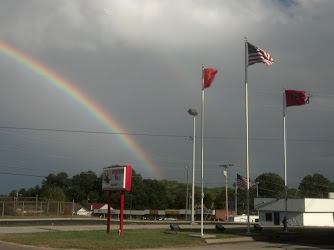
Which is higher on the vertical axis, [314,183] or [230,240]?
[314,183]

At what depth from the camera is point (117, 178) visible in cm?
2558

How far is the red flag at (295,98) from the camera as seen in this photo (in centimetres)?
3394

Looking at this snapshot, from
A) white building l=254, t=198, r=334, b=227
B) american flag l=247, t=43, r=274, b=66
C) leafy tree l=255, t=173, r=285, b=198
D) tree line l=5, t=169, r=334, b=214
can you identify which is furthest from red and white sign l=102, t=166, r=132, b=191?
leafy tree l=255, t=173, r=285, b=198

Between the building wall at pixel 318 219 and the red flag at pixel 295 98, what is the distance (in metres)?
31.6

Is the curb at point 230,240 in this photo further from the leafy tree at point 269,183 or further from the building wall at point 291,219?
the leafy tree at point 269,183

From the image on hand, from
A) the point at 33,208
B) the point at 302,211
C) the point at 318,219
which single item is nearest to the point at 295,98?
the point at 302,211

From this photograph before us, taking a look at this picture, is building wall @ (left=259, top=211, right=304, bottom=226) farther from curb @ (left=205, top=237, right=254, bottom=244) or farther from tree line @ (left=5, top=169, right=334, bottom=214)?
tree line @ (left=5, top=169, right=334, bottom=214)

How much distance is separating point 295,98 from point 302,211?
31.2 meters

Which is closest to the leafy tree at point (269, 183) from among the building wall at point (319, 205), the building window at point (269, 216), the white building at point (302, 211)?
the building window at point (269, 216)

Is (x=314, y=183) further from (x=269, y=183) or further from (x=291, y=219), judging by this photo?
(x=291, y=219)

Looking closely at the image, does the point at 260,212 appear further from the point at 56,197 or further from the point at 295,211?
the point at 56,197

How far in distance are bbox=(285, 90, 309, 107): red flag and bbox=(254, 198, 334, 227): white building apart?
29.8 meters

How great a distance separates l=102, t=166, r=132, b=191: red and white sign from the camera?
24.9m

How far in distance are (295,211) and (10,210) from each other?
135 ft
